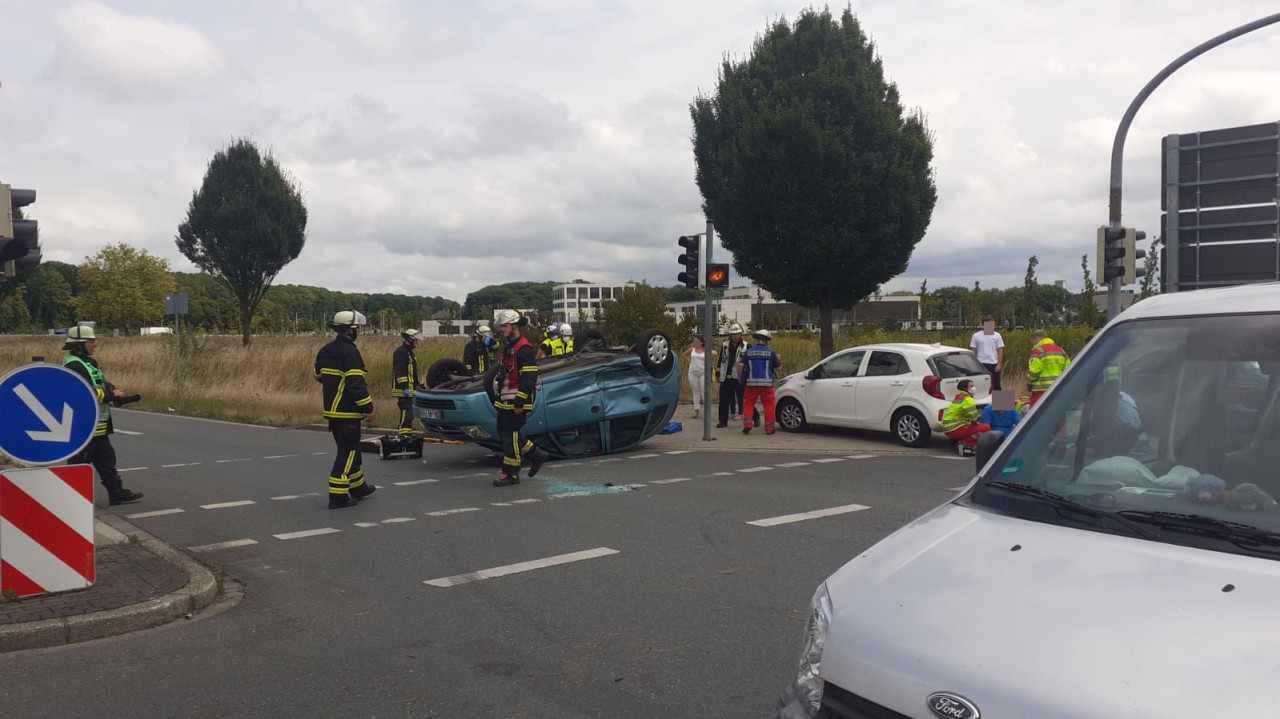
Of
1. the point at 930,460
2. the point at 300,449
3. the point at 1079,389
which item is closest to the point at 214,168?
the point at 300,449

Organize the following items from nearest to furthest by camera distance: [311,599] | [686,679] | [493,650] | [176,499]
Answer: [686,679] → [493,650] → [311,599] → [176,499]

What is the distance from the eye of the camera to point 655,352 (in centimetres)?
1335

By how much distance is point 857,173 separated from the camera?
19891mm

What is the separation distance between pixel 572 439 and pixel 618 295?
18.7 meters

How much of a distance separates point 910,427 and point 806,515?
5954 millimetres

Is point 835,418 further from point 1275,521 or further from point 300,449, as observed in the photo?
point 1275,521

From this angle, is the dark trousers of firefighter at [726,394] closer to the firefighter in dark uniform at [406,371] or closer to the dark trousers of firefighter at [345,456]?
the firefighter in dark uniform at [406,371]

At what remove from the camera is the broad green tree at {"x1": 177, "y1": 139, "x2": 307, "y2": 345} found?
39562 mm

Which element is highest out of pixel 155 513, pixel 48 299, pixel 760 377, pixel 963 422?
pixel 48 299

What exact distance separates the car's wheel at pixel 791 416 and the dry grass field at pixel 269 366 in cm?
649

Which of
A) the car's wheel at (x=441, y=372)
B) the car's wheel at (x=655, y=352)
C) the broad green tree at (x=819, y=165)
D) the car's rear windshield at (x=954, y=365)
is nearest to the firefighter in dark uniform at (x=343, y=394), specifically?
the car's wheel at (x=655, y=352)

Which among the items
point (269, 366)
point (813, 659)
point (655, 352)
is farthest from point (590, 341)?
point (269, 366)

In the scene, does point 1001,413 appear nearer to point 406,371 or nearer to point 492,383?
point 492,383

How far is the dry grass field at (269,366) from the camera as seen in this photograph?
2253cm
